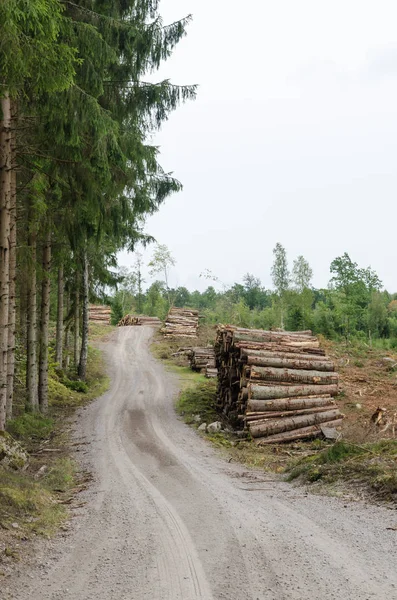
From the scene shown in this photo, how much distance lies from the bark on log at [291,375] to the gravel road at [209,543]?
464 cm

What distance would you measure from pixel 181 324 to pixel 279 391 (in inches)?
1172

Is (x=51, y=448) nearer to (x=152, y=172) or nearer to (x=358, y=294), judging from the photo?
(x=152, y=172)

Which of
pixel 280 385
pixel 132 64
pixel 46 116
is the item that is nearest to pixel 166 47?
pixel 132 64

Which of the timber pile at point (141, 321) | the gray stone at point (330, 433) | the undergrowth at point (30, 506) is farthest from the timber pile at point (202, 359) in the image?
the timber pile at point (141, 321)

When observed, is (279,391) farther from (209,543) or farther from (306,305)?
(306,305)

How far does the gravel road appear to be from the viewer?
4496 mm

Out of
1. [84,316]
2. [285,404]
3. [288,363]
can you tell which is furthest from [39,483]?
[84,316]

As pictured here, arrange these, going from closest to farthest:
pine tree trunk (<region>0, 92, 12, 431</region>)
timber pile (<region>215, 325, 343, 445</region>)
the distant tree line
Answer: pine tree trunk (<region>0, 92, 12, 431</region>), timber pile (<region>215, 325, 343, 445</region>), the distant tree line

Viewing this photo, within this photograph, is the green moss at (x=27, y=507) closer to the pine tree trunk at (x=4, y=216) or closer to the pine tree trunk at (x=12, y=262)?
the pine tree trunk at (x=4, y=216)

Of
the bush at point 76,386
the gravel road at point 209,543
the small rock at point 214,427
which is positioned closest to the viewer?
the gravel road at point 209,543

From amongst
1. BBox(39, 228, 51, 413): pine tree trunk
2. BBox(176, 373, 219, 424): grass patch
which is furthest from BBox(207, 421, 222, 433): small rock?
BBox(39, 228, 51, 413): pine tree trunk

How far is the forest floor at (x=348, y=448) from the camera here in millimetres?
8070

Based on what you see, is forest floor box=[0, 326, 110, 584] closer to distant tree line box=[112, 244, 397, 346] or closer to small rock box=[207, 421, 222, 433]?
small rock box=[207, 421, 222, 433]

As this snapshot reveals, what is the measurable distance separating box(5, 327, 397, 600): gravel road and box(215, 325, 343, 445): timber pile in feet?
13.0
